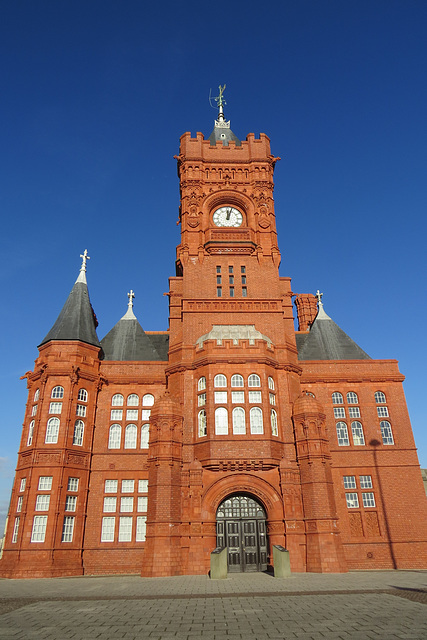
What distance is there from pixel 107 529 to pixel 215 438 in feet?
31.0

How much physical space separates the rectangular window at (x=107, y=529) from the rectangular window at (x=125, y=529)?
49cm

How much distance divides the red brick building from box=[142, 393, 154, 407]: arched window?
0.07 m

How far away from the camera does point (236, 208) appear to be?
38281 mm

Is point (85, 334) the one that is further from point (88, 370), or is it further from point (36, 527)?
point (36, 527)

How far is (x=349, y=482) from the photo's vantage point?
3059 centimetres

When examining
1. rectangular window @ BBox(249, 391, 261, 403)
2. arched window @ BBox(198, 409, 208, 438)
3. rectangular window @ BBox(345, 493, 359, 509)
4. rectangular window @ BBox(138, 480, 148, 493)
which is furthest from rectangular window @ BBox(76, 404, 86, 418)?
rectangular window @ BBox(345, 493, 359, 509)

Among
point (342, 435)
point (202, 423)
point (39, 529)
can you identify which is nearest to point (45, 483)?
point (39, 529)

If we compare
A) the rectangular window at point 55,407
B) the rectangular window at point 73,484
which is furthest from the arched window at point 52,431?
the rectangular window at point 73,484

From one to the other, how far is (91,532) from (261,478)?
11.3 meters

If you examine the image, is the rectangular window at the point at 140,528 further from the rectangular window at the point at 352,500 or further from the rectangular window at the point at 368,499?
the rectangular window at the point at 368,499

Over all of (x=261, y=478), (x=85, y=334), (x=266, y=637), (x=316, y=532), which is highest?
(x=85, y=334)

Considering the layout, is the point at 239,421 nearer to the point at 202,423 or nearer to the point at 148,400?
the point at 202,423

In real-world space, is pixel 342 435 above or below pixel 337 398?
below

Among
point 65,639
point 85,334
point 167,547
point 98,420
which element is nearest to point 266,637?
point 65,639
